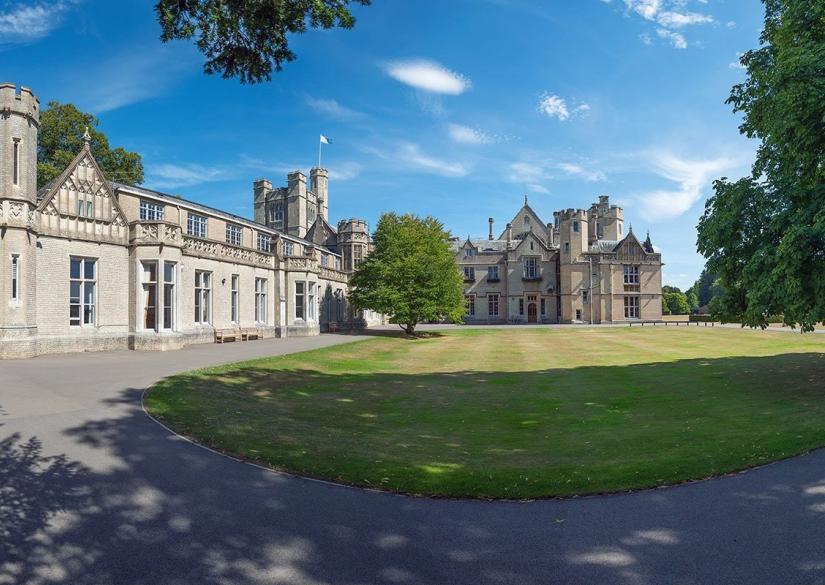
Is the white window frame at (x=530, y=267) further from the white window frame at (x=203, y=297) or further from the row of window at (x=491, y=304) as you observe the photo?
the white window frame at (x=203, y=297)

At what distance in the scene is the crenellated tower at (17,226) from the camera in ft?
62.3

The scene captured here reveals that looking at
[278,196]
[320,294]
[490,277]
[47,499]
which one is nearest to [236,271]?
[320,294]

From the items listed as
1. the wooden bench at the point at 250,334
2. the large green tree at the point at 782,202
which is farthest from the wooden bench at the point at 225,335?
the large green tree at the point at 782,202

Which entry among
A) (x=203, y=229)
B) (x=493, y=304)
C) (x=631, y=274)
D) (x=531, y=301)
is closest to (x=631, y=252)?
(x=631, y=274)

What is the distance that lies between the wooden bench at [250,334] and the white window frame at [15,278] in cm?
1404

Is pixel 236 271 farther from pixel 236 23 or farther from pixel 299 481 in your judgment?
pixel 299 481

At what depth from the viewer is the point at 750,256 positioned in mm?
14273

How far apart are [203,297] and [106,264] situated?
718 cm

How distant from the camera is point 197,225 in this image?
110 ft

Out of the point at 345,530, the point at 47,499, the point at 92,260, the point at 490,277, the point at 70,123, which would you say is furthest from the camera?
the point at 490,277

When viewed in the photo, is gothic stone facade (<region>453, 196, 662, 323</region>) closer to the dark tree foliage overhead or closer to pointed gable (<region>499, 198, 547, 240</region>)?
pointed gable (<region>499, 198, 547, 240</region>)

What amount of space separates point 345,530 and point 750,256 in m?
14.7

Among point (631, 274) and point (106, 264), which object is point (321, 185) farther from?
point (106, 264)

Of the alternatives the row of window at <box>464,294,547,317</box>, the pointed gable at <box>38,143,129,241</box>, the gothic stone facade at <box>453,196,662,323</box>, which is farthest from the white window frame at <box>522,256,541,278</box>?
the pointed gable at <box>38,143,129,241</box>
